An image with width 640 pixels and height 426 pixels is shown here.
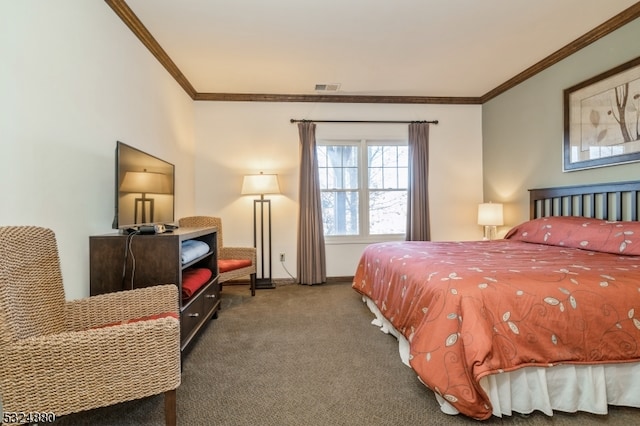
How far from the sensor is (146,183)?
2.29m

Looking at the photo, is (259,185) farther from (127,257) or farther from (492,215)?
(492,215)

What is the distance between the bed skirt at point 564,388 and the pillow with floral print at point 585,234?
3.40 feet

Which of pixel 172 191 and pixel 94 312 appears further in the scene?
pixel 172 191

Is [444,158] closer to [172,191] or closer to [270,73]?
[270,73]

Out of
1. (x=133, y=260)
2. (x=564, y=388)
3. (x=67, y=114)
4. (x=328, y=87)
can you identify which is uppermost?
(x=328, y=87)

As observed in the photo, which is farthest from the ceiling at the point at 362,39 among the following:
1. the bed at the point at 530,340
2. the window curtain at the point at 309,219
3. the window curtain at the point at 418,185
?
the bed at the point at 530,340

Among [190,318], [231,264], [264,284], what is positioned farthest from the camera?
[264,284]

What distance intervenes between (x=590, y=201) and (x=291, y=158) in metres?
3.32

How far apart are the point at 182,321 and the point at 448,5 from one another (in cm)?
304

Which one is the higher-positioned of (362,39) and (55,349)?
(362,39)

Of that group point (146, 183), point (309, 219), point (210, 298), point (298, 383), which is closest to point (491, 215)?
point (309, 219)

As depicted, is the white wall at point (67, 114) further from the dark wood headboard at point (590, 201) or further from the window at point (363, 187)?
the dark wood headboard at point (590, 201)

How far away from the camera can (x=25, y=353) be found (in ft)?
3.54

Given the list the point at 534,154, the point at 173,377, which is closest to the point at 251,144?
the point at 173,377
